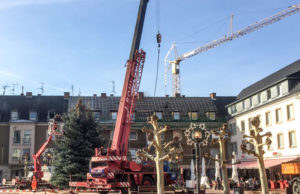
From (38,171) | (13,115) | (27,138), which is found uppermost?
(13,115)

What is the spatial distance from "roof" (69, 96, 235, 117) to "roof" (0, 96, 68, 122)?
6.57 feet

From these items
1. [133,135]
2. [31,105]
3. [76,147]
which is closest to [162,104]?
[133,135]

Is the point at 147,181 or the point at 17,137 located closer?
the point at 147,181

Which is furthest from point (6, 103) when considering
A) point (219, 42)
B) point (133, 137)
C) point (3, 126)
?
point (219, 42)

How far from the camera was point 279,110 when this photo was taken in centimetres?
4372

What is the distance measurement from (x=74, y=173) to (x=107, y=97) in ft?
84.8

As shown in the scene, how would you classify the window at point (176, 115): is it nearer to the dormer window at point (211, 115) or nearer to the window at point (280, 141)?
the dormer window at point (211, 115)

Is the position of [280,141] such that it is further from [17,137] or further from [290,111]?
[17,137]

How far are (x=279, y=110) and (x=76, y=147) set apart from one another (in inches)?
855

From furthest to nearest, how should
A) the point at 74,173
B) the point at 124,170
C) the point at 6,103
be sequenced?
the point at 6,103 < the point at 74,173 < the point at 124,170

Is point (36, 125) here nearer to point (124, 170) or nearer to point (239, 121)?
point (239, 121)

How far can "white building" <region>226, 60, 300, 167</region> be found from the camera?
4062 centimetres

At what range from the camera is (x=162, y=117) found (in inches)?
2323

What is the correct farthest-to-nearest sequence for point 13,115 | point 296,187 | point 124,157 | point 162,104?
point 162,104 → point 13,115 → point 124,157 → point 296,187
